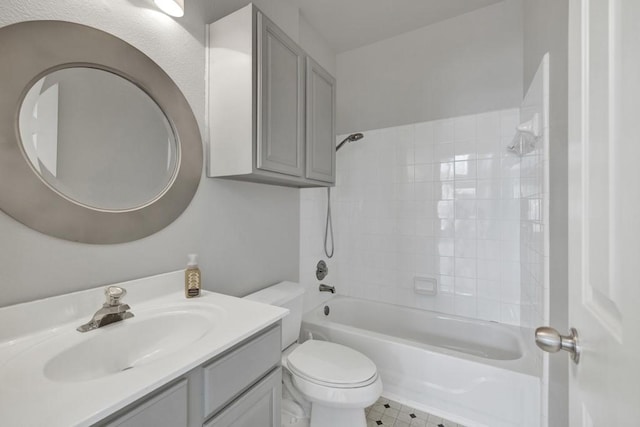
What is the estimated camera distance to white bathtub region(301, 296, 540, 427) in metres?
1.40

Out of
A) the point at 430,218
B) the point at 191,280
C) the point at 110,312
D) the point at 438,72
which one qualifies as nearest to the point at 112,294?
the point at 110,312

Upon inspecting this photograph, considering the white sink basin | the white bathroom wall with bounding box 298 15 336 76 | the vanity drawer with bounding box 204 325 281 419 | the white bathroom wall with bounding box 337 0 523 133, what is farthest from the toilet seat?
the white bathroom wall with bounding box 298 15 336 76

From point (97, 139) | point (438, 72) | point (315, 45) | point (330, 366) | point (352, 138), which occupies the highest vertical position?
point (315, 45)

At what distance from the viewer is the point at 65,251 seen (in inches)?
33.6

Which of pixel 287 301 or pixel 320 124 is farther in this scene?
pixel 320 124

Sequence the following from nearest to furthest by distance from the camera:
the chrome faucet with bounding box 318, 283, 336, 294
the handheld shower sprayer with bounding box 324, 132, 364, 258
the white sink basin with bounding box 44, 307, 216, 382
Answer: the white sink basin with bounding box 44, 307, 216, 382, the chrome faucet with bounding box 318, 283, 336, 294, the handheld shower sprayer with bounding box 324, 132, 364, 258

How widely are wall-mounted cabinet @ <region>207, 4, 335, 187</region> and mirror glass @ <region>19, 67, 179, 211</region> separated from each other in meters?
0.24

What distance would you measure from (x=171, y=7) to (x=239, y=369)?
1424 mm

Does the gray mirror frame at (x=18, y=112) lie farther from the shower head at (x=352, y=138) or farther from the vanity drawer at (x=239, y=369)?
the shower head at (x=352, y=138)

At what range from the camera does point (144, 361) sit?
0.86 meters

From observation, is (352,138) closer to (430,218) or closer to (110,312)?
(430,218)

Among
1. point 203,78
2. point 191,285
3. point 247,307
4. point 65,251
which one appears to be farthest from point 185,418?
point 203,78
